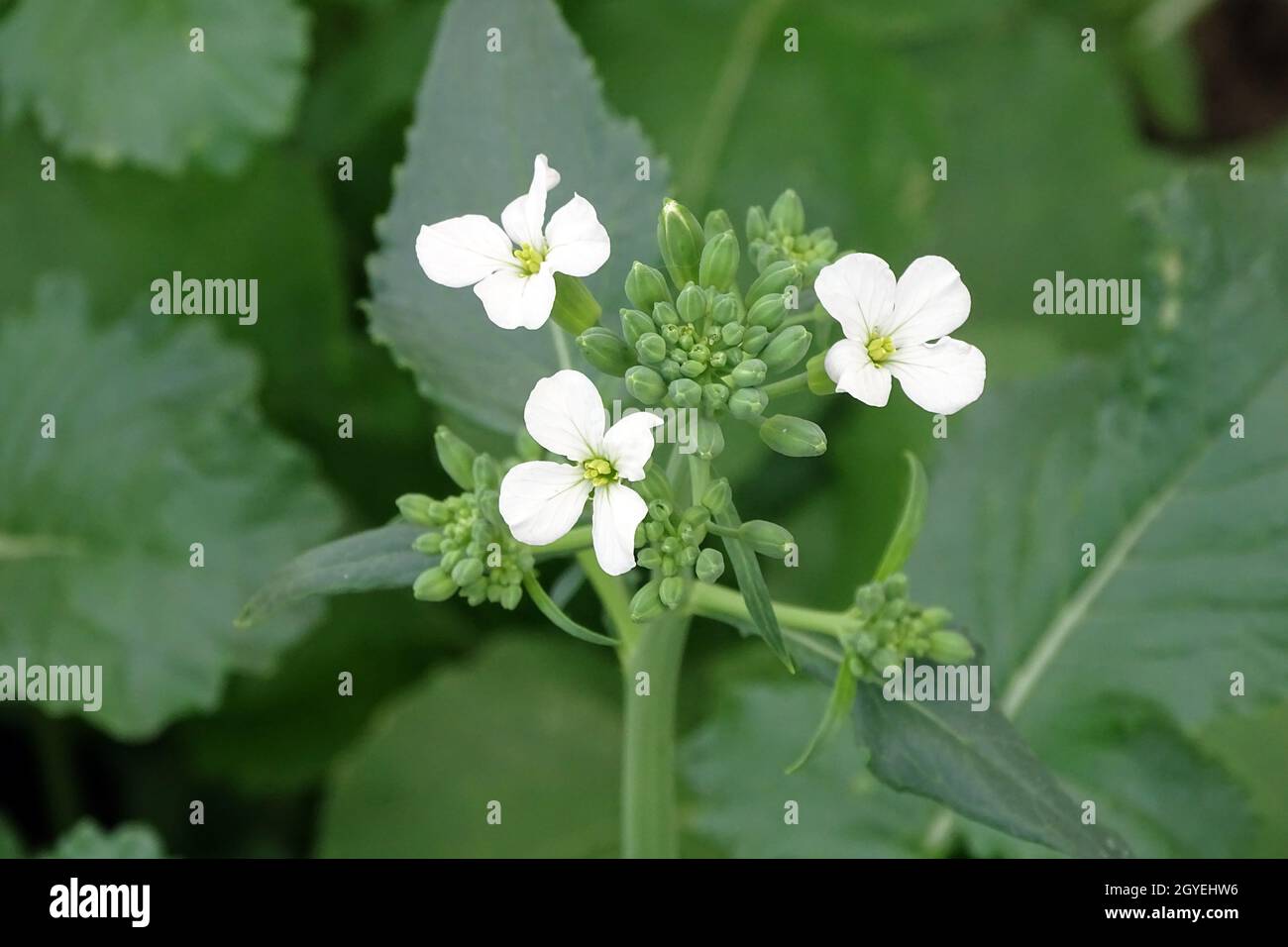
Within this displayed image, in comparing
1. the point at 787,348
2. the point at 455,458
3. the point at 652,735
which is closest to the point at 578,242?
the point at 787,348

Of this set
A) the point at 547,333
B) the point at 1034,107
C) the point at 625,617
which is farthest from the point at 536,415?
the point at 1034,107

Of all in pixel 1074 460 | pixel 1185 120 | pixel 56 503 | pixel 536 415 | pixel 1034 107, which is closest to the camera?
pixel 536 415

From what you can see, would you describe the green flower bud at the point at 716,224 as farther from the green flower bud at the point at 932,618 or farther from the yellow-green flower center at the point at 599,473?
the green flower bud at the point at 932,618

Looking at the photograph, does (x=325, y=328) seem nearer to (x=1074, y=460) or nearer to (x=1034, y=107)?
(x=1074, y=460)

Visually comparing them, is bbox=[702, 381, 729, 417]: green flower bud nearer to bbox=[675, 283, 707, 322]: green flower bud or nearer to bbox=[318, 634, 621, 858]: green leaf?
bbox=[675, 283, 707, 322]: green flower bud

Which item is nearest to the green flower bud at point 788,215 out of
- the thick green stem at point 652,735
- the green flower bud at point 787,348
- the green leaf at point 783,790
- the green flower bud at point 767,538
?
the green flower bud at point 787,348

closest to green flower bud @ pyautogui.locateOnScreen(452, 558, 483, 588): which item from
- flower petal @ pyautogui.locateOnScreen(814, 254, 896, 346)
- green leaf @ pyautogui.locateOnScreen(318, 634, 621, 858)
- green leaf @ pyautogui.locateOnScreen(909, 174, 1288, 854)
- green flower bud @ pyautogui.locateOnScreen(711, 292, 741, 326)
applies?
green flower bud @ pyautogui.locateOnScreen(711, 292, 741, 326)
